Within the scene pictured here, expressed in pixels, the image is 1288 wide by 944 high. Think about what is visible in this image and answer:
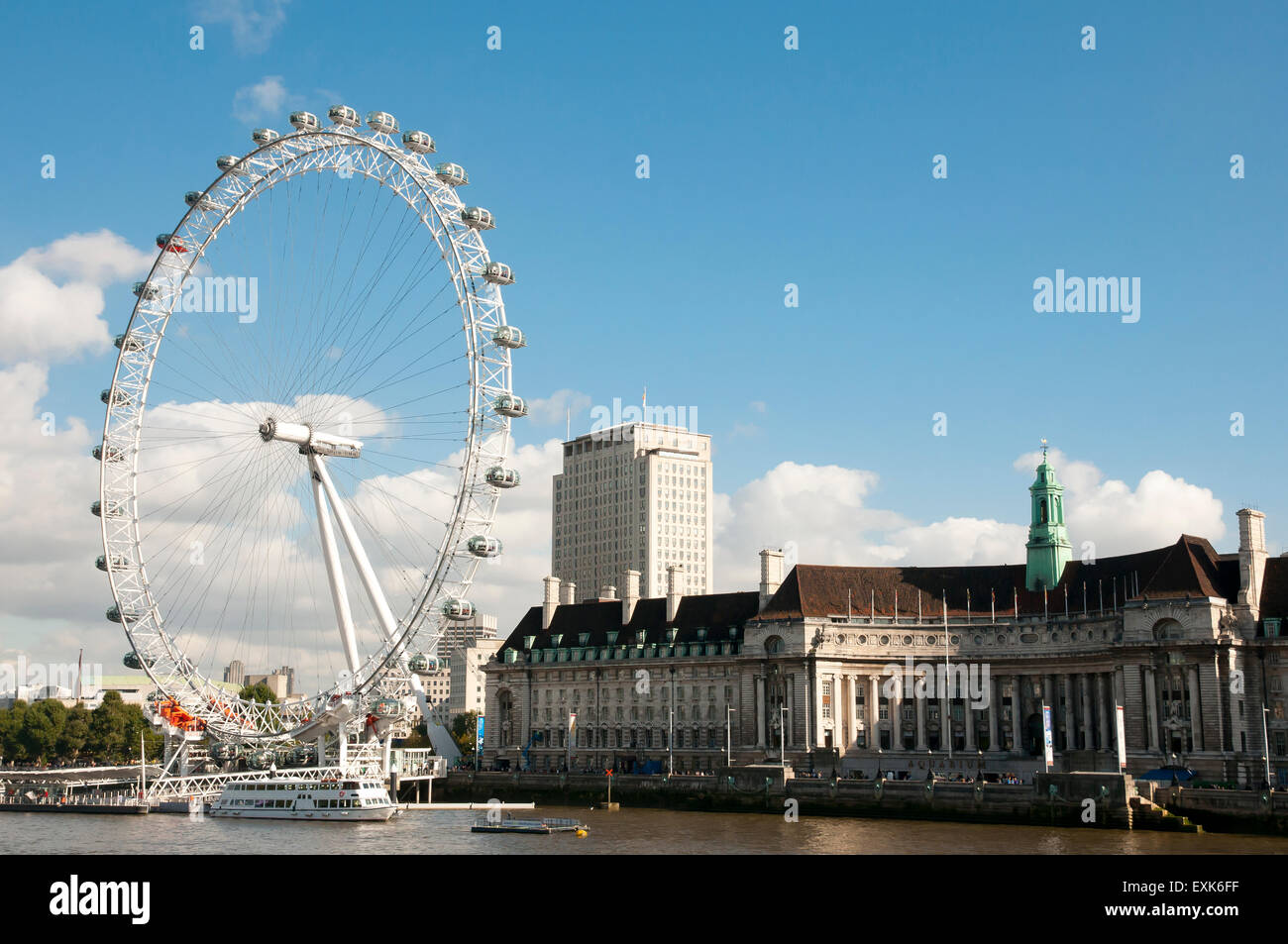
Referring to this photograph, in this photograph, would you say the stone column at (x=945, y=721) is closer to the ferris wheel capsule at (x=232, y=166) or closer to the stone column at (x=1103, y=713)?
the stone column at (x=1103, y=713)

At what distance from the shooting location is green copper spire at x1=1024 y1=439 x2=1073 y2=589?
375 ft

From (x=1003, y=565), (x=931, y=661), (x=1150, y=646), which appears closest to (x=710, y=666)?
(x=931, y=661)

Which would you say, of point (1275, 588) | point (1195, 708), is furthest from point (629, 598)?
point (1275, 588)

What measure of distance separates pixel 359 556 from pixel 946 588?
5524cm

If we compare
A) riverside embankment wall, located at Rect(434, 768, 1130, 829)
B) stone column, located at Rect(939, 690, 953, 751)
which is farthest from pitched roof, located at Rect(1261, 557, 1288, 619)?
riverside embankment wall, located at Rect(434, 768, 1130, 829)

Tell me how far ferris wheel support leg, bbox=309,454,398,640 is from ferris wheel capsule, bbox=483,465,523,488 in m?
12.1

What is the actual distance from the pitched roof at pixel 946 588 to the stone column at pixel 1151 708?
27.2 ft

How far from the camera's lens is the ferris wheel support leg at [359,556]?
84.5 m

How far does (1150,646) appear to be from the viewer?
322 ft

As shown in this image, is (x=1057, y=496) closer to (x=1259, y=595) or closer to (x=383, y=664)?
(x=1259, y=595)

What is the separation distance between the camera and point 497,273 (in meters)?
77.8

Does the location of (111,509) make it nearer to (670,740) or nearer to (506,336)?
(506,336)

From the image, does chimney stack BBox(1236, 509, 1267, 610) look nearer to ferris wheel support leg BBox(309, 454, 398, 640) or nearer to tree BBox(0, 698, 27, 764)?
ferris wheel support leg BBox(309, 454, 398, 640)
